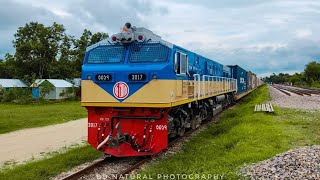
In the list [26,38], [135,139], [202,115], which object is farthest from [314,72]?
[135,139]

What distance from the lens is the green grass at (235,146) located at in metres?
8.70

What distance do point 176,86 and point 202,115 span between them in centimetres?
625

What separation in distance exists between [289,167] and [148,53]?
16.1 feet

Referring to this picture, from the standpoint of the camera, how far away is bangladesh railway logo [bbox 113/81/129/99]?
33.4ft

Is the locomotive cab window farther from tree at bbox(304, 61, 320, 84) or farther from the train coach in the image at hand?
tree at bbox(304, 61, 320, 84)

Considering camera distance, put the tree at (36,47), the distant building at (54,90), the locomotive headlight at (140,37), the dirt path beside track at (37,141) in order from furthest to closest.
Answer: the tree at (36,47), the distant building at (54,90), the dirt path beside track at (37,141), the locomotive headlight at (140,37)

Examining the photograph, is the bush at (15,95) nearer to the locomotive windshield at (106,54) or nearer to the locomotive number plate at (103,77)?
the locomotive windshield at (106,54)

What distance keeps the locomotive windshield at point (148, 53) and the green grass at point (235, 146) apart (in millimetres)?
2823

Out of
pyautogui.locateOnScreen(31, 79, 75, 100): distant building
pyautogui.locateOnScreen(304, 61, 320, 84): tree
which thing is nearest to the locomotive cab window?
pyautogui.locateOnScreen(31, 79, 75, 100): distant building

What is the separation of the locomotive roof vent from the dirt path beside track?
4.60 m

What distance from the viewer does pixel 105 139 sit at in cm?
1005

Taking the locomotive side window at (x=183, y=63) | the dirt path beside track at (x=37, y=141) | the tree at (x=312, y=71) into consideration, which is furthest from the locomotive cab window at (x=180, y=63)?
the tree at (x=312, y=71)

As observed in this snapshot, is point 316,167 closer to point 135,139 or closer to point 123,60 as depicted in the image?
point 135,139

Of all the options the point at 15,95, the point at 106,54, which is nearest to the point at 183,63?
the point at 106,54
